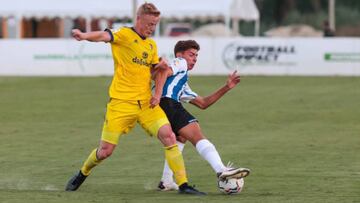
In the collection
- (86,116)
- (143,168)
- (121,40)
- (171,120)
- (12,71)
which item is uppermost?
(121,40)

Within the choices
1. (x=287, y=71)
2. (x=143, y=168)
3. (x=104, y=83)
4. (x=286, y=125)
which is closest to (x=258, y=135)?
(x=286, y=125)

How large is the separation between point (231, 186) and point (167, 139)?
0.81m

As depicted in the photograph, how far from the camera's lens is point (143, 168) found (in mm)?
13531

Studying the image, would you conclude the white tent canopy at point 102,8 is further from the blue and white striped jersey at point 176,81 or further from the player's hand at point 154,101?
the player's hand at point 154,101

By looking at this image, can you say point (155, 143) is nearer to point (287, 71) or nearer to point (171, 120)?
point (171, 120)

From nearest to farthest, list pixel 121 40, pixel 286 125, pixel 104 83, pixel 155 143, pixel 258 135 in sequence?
1. pixel 121 40
2. pixel 155 143
3. pixel 258 135
4. pixel 286 125
5. pixel 104 83

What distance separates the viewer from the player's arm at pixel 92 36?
10.1 metres

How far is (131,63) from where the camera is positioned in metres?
10.9

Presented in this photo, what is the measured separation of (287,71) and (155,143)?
66.6ft

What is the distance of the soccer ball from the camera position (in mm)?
10812

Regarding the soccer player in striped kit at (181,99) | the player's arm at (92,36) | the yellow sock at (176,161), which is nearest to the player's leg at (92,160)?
the yellow sock at (176,161)

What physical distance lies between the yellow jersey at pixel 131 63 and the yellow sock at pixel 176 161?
0.61m

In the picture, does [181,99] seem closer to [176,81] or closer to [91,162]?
[176,81]

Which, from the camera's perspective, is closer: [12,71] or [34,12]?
[12,71]
